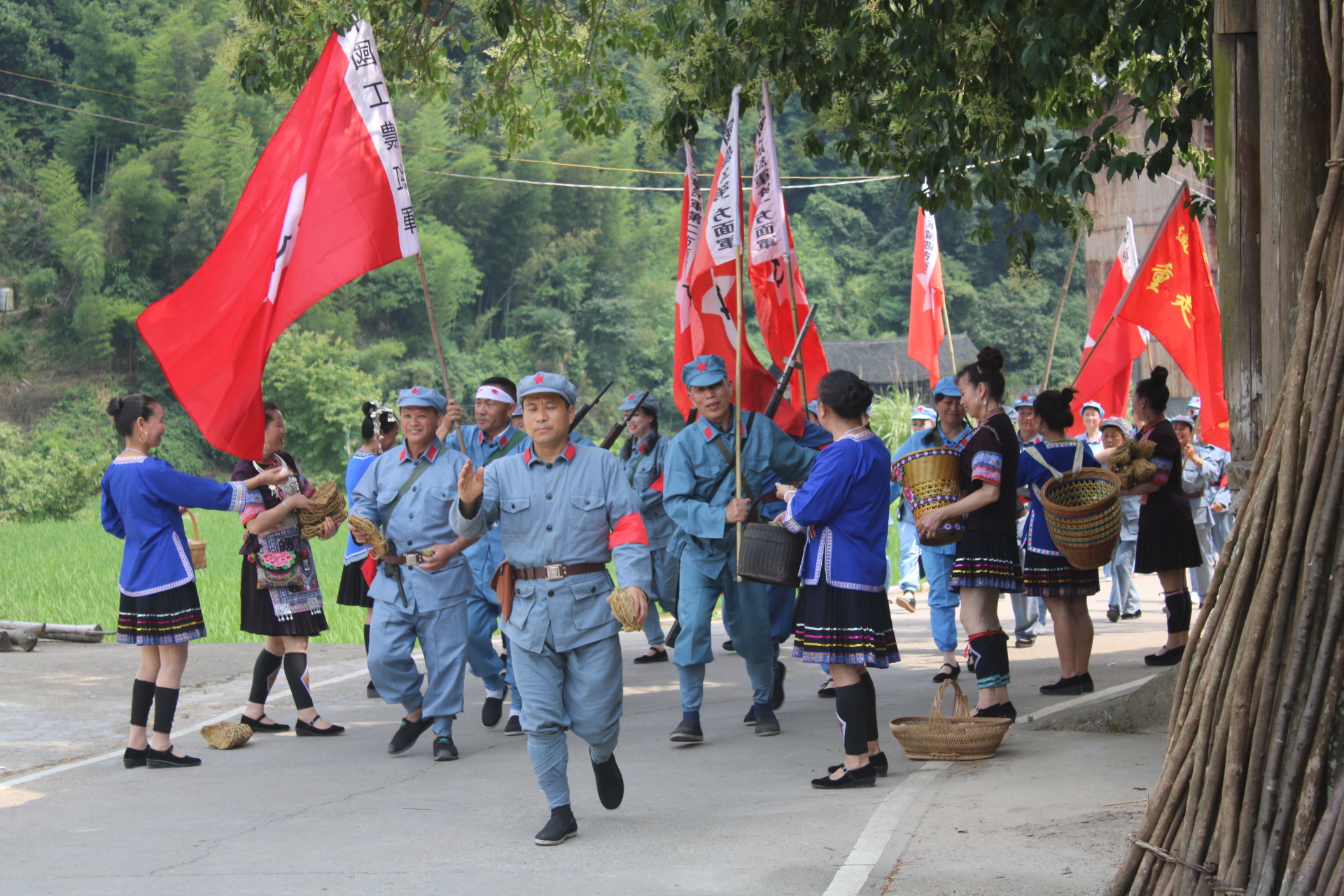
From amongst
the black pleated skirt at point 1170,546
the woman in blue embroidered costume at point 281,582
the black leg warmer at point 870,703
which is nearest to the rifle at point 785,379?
the black leg warmer at point 870,703

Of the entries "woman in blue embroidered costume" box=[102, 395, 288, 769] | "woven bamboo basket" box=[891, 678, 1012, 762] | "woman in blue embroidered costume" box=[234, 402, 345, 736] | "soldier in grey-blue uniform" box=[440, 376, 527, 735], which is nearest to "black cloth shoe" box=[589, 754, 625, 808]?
"woven bamboo basket" box=[891, 678, 1012, 762]

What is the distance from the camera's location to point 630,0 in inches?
432

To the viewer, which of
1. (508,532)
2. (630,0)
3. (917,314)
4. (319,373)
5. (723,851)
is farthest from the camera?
(319,373)

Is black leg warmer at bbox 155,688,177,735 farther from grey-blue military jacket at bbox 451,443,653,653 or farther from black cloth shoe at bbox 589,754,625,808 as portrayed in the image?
black cloth shoe at bbox 589,754,625,808

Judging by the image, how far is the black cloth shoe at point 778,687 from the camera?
294 inches

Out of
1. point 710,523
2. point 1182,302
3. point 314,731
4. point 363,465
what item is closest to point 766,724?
point 710,523

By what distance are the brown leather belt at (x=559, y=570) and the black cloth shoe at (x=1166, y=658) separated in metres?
4.82

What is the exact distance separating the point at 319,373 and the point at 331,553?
74.8ft

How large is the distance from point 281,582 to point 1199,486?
26.8 ft

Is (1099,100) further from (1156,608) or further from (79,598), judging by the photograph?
(79,598)

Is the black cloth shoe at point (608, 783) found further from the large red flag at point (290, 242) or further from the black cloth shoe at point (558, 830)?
the large red flag at point (290, 242)

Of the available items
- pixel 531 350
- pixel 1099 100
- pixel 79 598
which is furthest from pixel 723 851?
pixel 531 350

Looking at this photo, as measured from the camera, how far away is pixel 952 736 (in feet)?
19.3

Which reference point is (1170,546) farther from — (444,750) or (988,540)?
(444,750)
